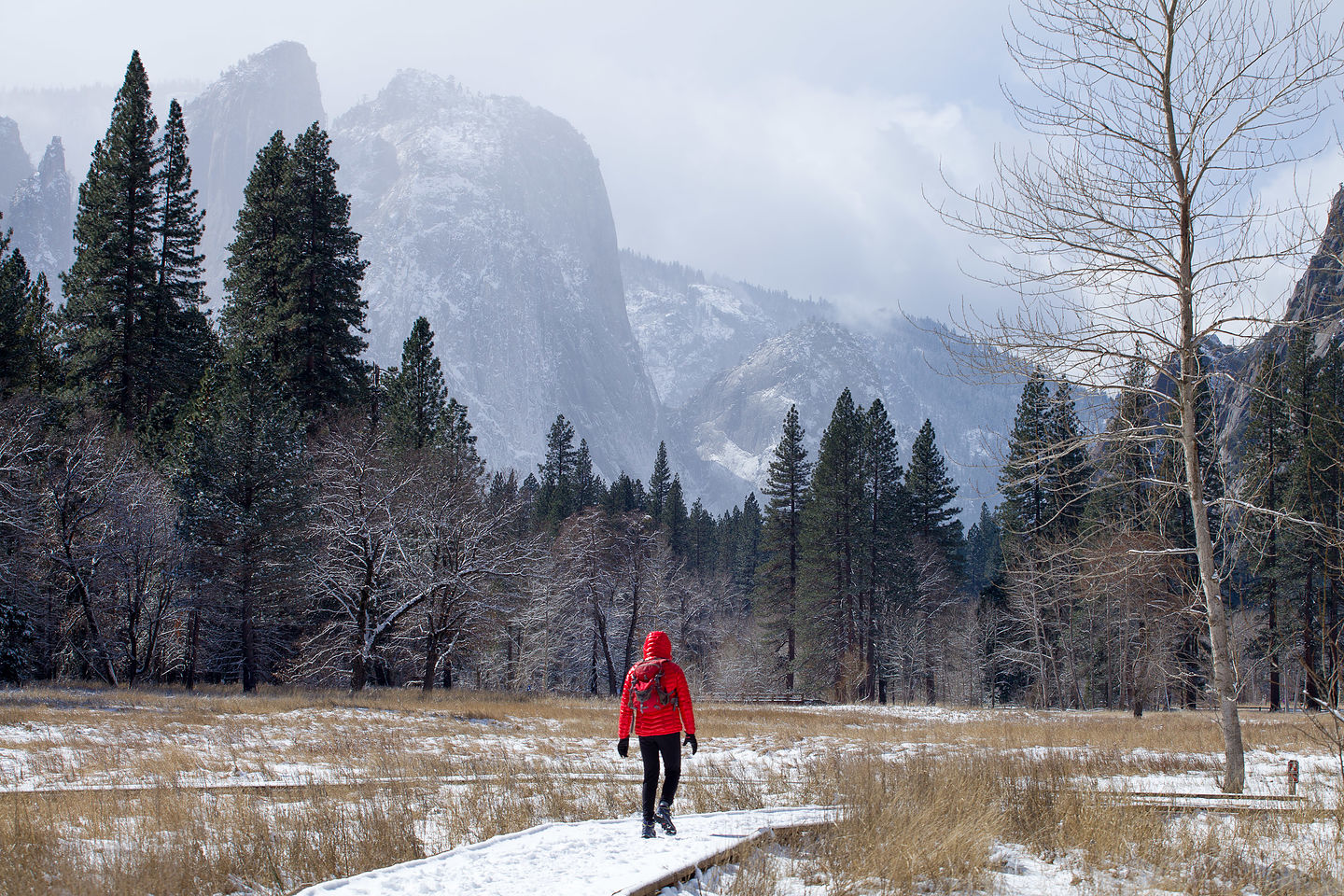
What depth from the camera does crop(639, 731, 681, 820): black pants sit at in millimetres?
7470

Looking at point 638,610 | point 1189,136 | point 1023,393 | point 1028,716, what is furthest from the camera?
point 638,610

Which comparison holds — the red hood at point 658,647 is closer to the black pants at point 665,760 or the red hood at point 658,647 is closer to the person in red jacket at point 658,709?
the person in red jacket at point 658,709

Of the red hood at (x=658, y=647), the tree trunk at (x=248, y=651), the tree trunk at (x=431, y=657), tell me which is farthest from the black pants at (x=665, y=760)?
the tree trunk at (x=431, y=657)

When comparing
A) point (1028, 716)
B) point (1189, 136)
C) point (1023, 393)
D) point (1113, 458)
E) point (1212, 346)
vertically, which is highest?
point (1023, 393)

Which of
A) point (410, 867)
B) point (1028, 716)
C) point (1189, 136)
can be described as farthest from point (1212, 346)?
point (1028, 716)

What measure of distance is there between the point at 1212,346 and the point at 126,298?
41.4 m

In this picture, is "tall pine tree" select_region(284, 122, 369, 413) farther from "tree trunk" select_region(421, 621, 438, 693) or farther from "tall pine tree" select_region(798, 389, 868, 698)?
"tall pine tree" select_region(798, 389, 868, 698)

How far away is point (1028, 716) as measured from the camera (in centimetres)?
3173

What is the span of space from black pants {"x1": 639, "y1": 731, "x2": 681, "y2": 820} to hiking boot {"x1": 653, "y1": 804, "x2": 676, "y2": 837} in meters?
0.06

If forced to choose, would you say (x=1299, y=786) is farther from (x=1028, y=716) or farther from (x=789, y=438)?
(x=789, y=438)

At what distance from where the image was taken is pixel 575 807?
9.44 m

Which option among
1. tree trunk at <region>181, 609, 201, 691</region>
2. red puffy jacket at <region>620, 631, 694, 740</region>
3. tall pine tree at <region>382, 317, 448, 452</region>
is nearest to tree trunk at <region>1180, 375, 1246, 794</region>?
red puffy jacket at <region>620, 631, 694, 740</region>

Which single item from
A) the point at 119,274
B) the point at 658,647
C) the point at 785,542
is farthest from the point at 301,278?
the point at 658,647

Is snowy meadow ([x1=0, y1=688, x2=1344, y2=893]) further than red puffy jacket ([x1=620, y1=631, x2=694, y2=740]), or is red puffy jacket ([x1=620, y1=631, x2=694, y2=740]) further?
red puffy jacket ([x1=620, y1=631, x2=694, y2=740])
